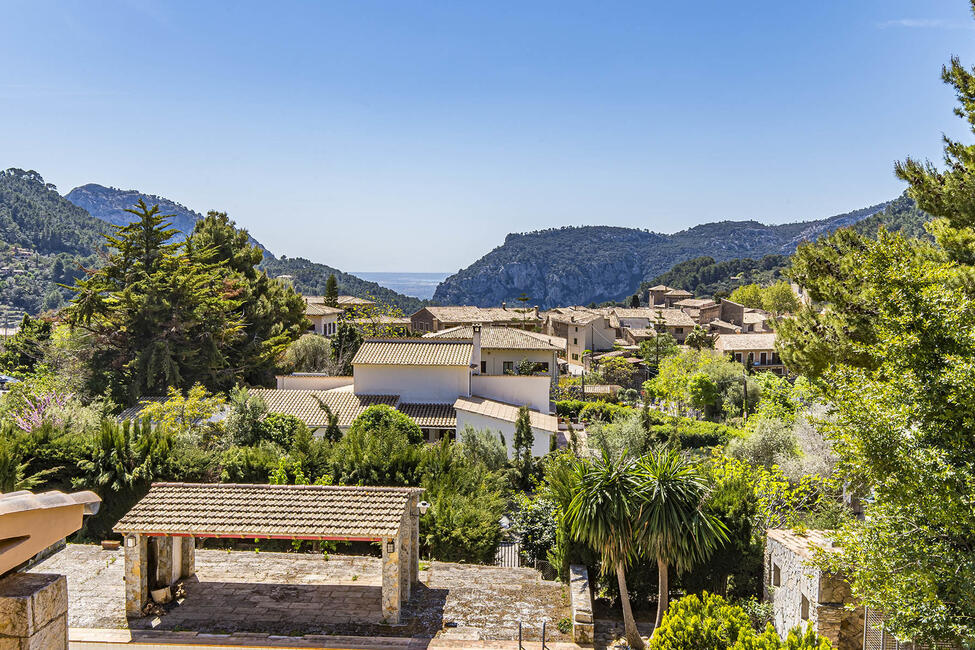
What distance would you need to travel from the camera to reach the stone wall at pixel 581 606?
40.0 ft

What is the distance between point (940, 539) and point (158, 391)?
3693cm

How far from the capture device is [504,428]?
28812 millimetres

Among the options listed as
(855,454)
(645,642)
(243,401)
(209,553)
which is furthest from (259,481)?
(855,454)

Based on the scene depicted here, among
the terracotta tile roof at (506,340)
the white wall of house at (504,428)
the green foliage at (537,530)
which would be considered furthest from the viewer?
the terracotta tile roof at (506,340)

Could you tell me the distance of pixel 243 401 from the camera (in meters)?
25.4

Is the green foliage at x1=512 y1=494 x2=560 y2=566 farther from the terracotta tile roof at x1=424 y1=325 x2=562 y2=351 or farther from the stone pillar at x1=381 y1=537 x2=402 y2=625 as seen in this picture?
the terracotta tile roof at x1=424 y1=325 x2=562 y2=351

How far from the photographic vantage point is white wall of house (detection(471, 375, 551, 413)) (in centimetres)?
3331

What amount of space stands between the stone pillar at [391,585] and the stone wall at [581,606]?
3.51 m

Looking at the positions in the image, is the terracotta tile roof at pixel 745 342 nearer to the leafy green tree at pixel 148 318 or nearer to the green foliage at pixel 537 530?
the leafy green tree at pixel 148 318

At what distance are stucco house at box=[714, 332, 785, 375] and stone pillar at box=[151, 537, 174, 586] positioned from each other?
60.9m

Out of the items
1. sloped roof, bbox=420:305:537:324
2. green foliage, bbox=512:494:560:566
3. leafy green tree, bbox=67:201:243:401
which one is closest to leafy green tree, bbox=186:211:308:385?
leafy green tree, bbox=67:201:243:401

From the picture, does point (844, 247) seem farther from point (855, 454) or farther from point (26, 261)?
point (26, 261)

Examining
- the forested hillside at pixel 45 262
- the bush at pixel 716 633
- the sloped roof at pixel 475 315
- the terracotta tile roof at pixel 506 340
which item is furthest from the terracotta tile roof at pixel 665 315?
the bush at pixel 716 633

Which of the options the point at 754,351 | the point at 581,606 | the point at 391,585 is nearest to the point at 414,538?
the point at 391,585
